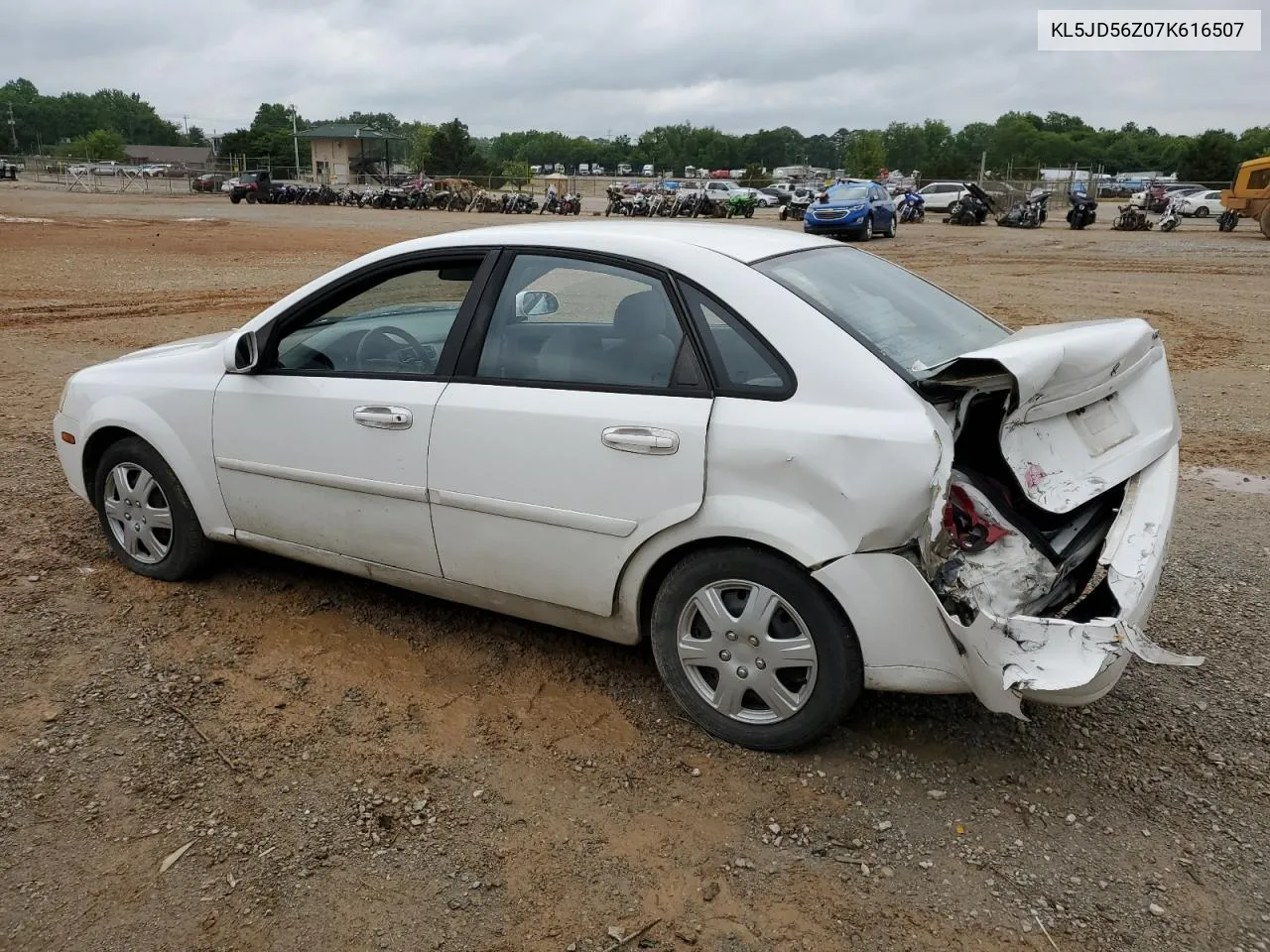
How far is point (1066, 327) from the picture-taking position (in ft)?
12.0

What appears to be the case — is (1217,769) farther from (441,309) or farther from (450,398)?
(441,309)

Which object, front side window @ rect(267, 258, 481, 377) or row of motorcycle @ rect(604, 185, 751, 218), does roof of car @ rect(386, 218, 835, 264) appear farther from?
row of motorcycle @ rect(604, 185, 751, 218)

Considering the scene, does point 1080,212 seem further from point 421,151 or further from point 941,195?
point 421,151

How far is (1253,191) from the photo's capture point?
2819cm

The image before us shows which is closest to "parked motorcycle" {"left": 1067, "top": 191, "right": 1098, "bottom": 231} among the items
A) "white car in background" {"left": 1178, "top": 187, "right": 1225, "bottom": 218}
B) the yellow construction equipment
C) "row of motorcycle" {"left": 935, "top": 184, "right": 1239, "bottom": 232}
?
"row of motorcycle" {"left": 935, "top": 184, "right": 1239, "bottom": 232}

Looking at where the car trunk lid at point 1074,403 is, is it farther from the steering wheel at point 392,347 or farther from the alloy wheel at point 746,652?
the steering wheel at point 392,347

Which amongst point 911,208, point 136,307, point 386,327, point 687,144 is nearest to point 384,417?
point 386,327

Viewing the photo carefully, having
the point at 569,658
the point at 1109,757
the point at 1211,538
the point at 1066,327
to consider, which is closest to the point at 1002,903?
the point at 1109,757

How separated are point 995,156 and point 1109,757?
106034 millimetres

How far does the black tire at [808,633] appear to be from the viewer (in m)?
2.96

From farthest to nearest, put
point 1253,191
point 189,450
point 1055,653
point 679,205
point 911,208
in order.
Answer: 1. point 679,205
2. point 911,208
3. point 1253,191
4. point 189,450
5. point 1055,653

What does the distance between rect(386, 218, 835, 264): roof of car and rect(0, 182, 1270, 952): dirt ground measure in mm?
1547

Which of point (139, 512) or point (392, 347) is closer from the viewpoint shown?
point (392, 347)

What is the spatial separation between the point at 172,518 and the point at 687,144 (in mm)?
139812
